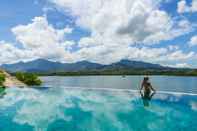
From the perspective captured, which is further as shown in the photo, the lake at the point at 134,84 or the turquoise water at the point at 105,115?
the lake at the point at 134,84

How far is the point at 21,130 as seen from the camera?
8.66 metres

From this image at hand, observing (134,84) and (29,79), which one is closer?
(29,79)

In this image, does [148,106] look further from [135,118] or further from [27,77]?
[27,77]

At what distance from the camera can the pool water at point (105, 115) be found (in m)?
8.63

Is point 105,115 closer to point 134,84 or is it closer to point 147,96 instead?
point 147,96

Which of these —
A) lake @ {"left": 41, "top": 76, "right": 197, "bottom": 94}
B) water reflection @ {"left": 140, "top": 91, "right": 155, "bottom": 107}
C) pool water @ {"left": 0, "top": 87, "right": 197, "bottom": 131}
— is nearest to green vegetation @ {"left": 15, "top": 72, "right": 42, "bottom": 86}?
lake @ {"left": 41, "top": 76, "right": 197, "bottom": 94}

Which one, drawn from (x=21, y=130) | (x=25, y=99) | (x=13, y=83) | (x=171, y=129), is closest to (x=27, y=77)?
(x=13, y=83)

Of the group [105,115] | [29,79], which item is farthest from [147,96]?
Result: [29,79]

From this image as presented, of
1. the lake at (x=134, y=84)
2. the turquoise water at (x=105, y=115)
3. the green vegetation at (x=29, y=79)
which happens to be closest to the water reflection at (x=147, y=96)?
the turquoise water at (x=105, y=115)

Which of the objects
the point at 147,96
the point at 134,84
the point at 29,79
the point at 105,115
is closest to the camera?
the point at 105,115

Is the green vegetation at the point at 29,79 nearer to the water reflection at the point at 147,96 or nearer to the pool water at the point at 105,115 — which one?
the pool water at the point at 105,115

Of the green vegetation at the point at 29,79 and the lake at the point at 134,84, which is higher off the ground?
the green vegetation at the point at 29,79

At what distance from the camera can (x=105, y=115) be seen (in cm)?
1010

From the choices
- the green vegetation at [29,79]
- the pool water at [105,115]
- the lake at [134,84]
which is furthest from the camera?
the lake at [134,84]
